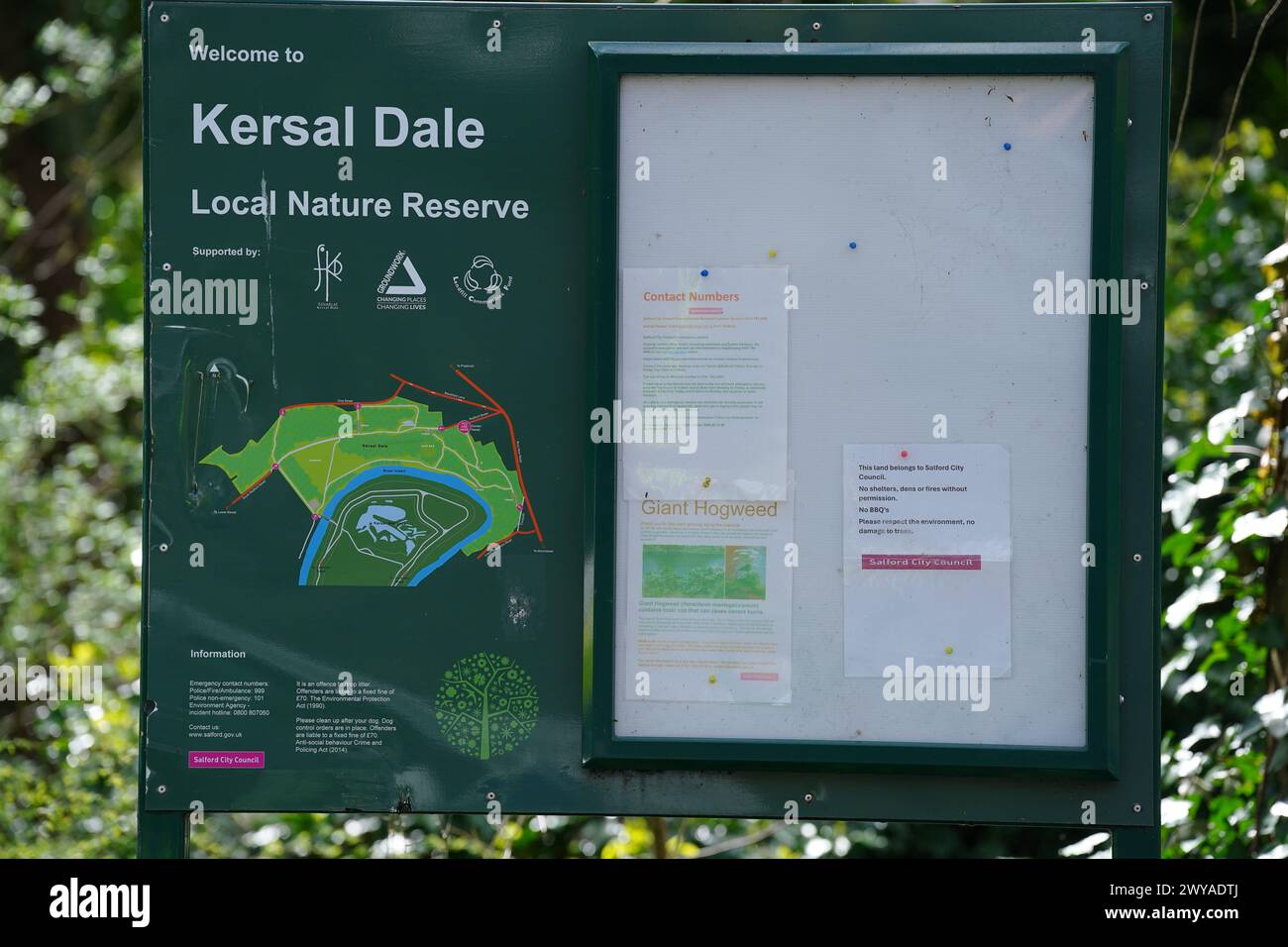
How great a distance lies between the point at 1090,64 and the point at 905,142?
0.45m

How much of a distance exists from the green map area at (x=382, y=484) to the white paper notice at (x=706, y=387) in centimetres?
35

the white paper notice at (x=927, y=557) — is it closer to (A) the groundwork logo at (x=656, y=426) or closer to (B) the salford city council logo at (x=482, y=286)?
(A) the groundwork logo at (x=656, y=426)

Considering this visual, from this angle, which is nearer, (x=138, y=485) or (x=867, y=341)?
(x=867, y=341)

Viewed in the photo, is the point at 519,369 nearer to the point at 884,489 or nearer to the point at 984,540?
the point at 884,489

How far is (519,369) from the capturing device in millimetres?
2854

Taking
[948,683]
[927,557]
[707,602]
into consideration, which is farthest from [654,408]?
[948,683]

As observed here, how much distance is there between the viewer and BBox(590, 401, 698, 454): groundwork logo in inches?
110

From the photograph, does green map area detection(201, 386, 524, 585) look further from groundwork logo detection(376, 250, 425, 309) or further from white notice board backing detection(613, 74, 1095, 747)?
white notice board backing detection(613, 74, 1095, 747)

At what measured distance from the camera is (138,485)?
699cm

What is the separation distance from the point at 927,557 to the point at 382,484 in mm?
1307

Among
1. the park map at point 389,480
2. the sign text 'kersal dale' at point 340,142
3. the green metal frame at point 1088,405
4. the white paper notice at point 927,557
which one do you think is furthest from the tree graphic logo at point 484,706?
the sign text 'kersal dale' at point 340,142

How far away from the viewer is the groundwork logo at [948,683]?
2.76m

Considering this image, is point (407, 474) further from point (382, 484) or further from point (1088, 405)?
point (1088, 405)

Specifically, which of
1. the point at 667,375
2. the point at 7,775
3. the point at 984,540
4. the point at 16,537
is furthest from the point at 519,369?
the point at 16,537
